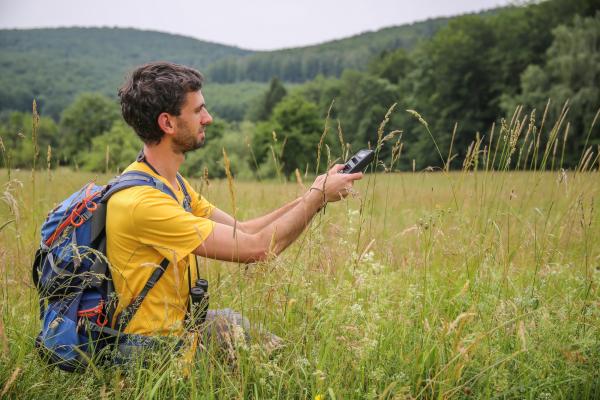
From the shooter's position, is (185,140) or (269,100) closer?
(185,140)

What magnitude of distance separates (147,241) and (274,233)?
65cm

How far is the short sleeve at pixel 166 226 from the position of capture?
2361mm

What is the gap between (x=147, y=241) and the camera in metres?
2.42

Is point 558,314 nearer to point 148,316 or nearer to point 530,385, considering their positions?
point 530,385

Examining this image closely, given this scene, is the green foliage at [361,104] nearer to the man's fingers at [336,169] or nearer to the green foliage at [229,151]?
the green foliage at [229,151]

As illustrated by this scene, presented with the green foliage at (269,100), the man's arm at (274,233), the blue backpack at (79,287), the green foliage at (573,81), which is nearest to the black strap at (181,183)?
the blue backpack at (79,287)

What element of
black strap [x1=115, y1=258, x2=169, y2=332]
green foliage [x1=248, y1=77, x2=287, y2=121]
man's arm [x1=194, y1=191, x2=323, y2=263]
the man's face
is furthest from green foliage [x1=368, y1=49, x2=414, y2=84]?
black strap [x1=115, y1=258, x2=169, y2=332]

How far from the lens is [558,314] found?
2.65 metres

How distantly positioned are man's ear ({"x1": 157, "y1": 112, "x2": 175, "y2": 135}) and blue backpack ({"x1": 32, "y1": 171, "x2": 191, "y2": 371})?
41 cm

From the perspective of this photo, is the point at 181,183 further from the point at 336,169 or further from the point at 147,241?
the point at 336,169

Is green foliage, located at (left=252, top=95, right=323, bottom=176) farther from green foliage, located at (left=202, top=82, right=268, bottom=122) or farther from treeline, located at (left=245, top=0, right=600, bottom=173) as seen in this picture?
green foliage, located at (left=202, top=82, right=268, bottom=122)

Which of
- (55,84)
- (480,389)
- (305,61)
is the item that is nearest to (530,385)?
(480,389)

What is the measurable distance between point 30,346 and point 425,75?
52.4m

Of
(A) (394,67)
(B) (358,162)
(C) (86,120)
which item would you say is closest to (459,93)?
(A) (394,67)
